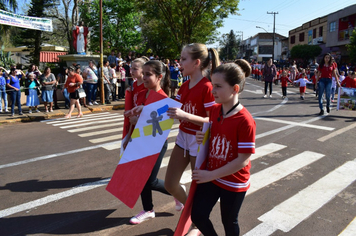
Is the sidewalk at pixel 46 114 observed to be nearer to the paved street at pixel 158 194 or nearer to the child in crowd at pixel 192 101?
the paved street at pixel 158 194

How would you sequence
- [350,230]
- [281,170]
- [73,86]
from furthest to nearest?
[73,86] < [281,170] < [350,230]

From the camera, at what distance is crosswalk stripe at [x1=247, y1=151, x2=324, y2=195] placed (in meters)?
4.68

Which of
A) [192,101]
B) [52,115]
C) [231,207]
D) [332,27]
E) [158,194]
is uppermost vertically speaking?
[332,27]

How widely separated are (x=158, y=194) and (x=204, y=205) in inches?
83.8

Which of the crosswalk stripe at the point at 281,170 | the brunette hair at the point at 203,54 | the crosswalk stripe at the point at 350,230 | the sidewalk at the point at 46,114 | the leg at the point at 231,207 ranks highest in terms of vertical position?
the brunette hair at the point at 203,54

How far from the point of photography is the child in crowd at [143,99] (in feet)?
10.8

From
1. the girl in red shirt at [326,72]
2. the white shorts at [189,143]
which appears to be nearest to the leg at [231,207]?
the white shorts at [189,143]

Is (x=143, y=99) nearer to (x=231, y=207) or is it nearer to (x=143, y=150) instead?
(x=143, y=150)

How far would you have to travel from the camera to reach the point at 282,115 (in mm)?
10445

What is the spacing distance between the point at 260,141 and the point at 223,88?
16.7ft

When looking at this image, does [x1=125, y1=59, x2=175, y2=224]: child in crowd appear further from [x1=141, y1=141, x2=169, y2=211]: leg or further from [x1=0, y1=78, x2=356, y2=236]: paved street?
[x1=0, y1=78, x2=356, y2=236]: paved street

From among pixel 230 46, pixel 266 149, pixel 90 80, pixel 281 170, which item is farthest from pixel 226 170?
pixel 230 46

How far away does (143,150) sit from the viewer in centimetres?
280

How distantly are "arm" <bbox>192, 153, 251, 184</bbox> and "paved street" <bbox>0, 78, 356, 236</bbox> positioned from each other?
134 cm
